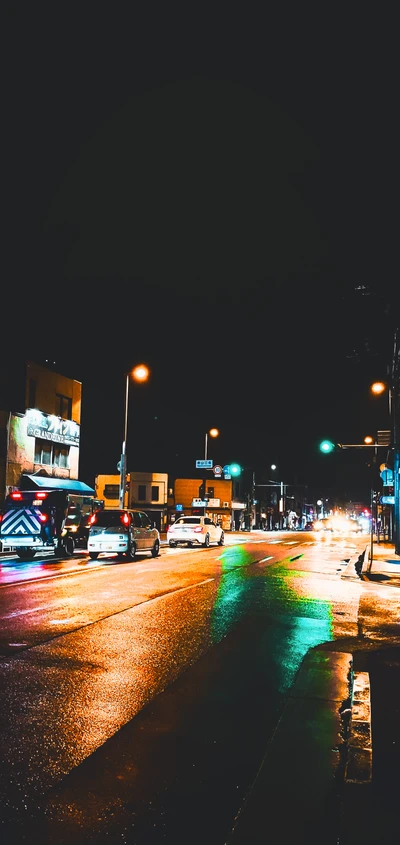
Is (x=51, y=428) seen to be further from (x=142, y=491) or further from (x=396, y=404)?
(x=142, y=491)

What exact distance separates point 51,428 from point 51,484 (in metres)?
3.99

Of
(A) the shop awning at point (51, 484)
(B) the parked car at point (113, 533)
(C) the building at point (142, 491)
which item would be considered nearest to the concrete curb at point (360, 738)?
(B) the parked car at point (113, 533)

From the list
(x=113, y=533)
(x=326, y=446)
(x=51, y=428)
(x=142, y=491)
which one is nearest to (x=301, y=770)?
(x=113, y=533)

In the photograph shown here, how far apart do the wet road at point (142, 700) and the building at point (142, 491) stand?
61.4m

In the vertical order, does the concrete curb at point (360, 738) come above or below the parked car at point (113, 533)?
below

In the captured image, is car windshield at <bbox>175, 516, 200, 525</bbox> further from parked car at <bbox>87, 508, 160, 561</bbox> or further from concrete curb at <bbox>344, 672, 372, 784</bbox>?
concrete curb at <bbox>344, 672, 372, 784</bbox>

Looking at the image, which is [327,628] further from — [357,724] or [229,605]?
[357,724]

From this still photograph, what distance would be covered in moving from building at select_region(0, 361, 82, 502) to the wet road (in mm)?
25349

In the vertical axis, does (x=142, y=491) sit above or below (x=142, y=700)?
above

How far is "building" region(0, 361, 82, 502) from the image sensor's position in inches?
1500

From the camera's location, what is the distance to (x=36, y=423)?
134ft

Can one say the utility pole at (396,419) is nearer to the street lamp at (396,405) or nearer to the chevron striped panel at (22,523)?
the street lamp at (396,405)

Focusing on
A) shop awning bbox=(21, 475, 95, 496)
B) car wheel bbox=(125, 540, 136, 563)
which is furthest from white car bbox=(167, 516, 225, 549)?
car wheel bbox=(125, 540, 136, 563)

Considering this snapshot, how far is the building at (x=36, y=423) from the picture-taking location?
1500 inches
